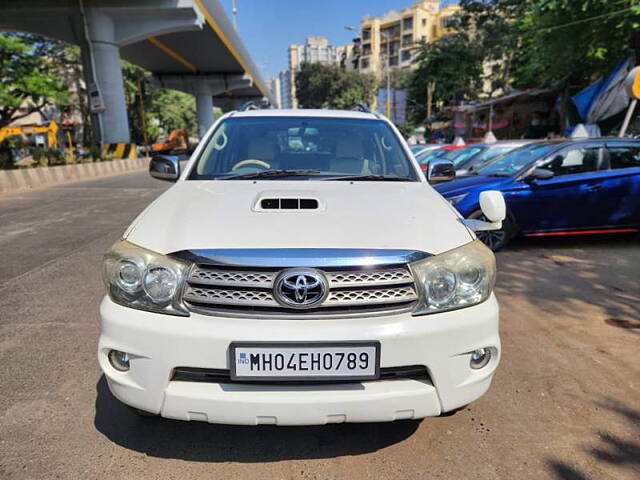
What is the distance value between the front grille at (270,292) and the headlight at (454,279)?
89mm

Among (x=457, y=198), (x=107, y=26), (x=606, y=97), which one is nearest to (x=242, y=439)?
(x=457, y=198)

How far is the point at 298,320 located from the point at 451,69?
37.1 metres

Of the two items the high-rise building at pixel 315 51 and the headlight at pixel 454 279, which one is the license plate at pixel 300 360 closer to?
the headlight at pixel 454 279

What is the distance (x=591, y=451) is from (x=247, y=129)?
9.42 ft

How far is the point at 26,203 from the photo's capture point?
1002 cm

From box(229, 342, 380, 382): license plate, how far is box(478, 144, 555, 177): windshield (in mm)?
4897

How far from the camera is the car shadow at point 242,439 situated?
2.12m

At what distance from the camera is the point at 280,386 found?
1819 millimetres

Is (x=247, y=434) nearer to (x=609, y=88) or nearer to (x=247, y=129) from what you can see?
(x=247, y=129)

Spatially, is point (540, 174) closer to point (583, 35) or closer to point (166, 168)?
point (166, 168)

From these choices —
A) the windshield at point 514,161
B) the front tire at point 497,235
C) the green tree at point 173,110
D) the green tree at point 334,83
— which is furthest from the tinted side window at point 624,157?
the green tree at point 173,110

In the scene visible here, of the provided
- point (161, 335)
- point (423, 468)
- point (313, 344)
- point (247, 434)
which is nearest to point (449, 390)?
point (423, 468)

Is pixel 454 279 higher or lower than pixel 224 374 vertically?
higher

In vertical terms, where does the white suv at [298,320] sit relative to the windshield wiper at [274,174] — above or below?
below
